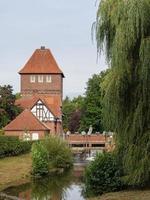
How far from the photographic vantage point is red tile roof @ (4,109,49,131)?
6506cm

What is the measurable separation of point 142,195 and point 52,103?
6310 cm

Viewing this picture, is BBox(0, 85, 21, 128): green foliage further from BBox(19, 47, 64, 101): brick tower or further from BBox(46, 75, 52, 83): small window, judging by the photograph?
BBox(46, 75, 52, 83): small window

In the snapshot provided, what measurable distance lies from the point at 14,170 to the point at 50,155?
5727mm

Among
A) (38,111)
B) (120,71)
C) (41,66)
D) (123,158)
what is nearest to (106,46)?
(120,71)

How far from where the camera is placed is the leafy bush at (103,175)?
21625mm

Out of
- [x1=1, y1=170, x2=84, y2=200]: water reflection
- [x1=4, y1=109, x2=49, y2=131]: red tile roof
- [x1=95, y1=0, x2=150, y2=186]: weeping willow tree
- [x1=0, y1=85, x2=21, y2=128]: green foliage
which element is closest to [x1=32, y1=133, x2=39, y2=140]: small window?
[x1=4, y1=109, x2=49, y2=131]: red tile roof

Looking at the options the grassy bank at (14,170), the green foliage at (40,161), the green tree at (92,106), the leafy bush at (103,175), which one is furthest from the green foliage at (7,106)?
the leafy bush at (103,175)

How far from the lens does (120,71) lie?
19578mm

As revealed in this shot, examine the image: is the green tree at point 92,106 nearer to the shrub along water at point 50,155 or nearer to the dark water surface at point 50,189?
the shrub along water at point 50,155

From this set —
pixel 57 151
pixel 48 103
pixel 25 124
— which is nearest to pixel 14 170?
pixel 57 151

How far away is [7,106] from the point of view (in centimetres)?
6894

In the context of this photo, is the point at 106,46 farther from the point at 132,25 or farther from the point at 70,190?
the point at 70,190

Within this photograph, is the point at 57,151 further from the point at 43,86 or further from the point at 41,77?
the point at 41,77

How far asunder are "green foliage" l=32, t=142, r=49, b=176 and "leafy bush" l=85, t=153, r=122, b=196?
12.4 metres
